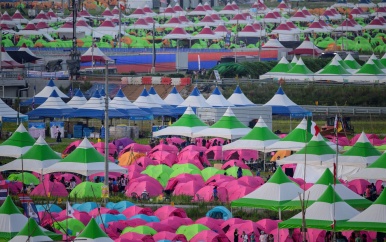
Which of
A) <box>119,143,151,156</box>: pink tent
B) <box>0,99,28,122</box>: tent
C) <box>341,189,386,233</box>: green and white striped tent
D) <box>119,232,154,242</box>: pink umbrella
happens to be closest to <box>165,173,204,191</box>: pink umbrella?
<box>119,143,151,156</box>: pink tent

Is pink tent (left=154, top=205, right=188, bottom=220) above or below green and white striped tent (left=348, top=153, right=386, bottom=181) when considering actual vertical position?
below

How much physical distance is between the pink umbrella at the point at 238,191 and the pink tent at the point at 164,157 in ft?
21.6

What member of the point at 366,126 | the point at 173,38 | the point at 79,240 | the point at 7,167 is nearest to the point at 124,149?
the point at 7,167

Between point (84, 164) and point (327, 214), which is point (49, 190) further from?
point (327, 214)

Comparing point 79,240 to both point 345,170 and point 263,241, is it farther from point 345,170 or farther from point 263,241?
point 345,170

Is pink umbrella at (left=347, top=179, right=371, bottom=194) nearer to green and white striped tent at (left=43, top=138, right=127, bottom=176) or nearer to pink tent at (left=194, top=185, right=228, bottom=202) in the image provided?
pink tent at (left=194, top=185, right=228, bottom=202)

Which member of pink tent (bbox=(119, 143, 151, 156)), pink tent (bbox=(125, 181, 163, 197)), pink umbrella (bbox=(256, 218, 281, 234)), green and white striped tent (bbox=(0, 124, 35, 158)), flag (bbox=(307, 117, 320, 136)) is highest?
flag (bbox=(307, 117, 320, 136))

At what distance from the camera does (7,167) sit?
4362 cm

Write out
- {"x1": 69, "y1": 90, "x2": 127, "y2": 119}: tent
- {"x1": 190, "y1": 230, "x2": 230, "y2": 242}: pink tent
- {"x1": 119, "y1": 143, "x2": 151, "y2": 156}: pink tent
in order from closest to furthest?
→ {"x1": 190, "y1": 230, "x2": 230, "y2": 242}: pink tent → {"x1": 119, "y1": 143, "x2": 151, "y2": 156}: pink tent → {"x1": 69, "y1": 90, "x2": 127, "y2": 119}: tent

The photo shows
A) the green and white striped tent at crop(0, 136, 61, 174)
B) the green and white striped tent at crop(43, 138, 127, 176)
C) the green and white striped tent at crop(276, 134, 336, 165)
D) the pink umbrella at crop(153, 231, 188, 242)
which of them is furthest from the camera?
the green and white striped tent at crop(276, 134, 336, 165)

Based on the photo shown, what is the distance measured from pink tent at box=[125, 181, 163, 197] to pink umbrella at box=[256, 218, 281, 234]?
6198 mm

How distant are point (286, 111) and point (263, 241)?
22.1m

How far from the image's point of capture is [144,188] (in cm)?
4175

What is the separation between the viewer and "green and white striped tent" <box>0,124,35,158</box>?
46.3 metres
